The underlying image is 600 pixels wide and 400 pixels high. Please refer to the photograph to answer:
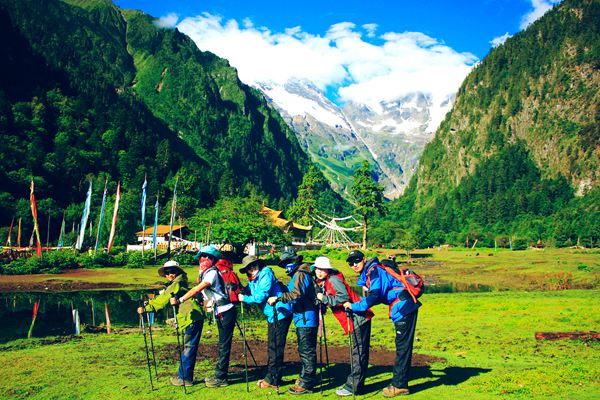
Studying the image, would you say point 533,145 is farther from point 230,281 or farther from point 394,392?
point 230,281

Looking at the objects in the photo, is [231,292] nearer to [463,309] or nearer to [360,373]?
[360,373]

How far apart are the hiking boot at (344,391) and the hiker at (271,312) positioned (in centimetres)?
131

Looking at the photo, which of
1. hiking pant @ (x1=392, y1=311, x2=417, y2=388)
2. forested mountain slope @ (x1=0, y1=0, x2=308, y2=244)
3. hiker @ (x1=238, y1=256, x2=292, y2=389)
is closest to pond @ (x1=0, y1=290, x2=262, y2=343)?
hiker @ (x1=238, y1=256, x2=292, y2=389)

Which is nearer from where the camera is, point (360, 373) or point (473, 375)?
point (360, 373)

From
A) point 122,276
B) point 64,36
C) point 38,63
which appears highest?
point 64,36

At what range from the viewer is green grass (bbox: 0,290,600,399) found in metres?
9.38

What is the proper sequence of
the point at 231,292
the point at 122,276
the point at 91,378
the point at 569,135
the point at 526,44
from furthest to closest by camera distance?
the point at 526,44 → the point at 569,135 → the point at 122,276 → the point at 91,378 → the point at 231,292

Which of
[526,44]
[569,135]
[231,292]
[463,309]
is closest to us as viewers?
[231,292]

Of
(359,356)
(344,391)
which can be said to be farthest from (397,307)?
(344,391)

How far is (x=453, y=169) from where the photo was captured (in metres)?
199

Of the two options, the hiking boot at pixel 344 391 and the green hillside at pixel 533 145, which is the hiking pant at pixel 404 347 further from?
the green hillside at pixel 533 145

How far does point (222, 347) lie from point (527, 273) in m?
39.2

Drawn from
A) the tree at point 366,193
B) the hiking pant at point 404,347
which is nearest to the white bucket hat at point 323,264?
the hiking pant at point 404,347

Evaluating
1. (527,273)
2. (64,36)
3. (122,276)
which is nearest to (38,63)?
(64,36)
